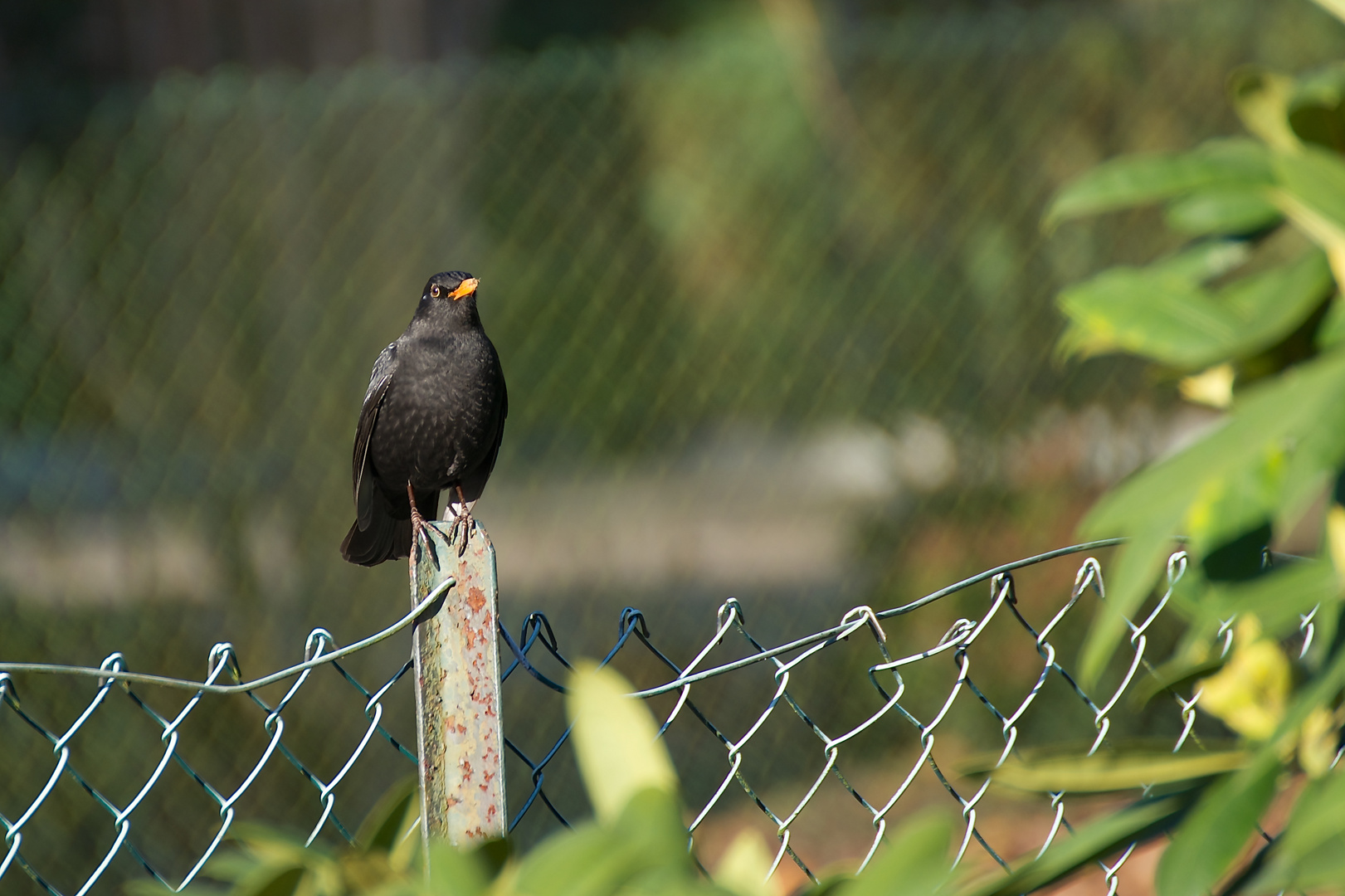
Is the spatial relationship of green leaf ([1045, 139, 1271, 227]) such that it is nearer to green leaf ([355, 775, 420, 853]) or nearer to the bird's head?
green leaf ([355, 775, 420, 853])

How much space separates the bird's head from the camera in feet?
9.34

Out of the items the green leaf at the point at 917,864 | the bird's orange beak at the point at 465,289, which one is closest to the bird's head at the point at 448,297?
the bird's orange beak at the point at 465,289

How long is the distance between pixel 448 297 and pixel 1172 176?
207 cm

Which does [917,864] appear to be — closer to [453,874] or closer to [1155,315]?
[453,874]

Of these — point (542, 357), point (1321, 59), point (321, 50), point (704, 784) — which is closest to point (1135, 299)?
point (542, 357)

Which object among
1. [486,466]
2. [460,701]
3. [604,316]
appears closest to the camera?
[460,701]

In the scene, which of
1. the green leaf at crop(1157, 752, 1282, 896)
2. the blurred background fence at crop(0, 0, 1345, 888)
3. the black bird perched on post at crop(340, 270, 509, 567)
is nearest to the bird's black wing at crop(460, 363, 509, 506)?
the black bird perched on post at crop(340, 270, 509, 567)

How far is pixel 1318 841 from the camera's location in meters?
0.75

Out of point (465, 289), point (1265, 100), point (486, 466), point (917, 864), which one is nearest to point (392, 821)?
point (917, 864)

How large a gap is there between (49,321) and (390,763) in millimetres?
1469

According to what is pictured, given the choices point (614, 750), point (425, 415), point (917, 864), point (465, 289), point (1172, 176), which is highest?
point (465, 289)

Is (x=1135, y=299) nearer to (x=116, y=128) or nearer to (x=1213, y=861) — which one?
(x=1213, y=861)

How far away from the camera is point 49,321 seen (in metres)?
3.17

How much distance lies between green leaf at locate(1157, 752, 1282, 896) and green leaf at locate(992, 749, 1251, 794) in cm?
10
